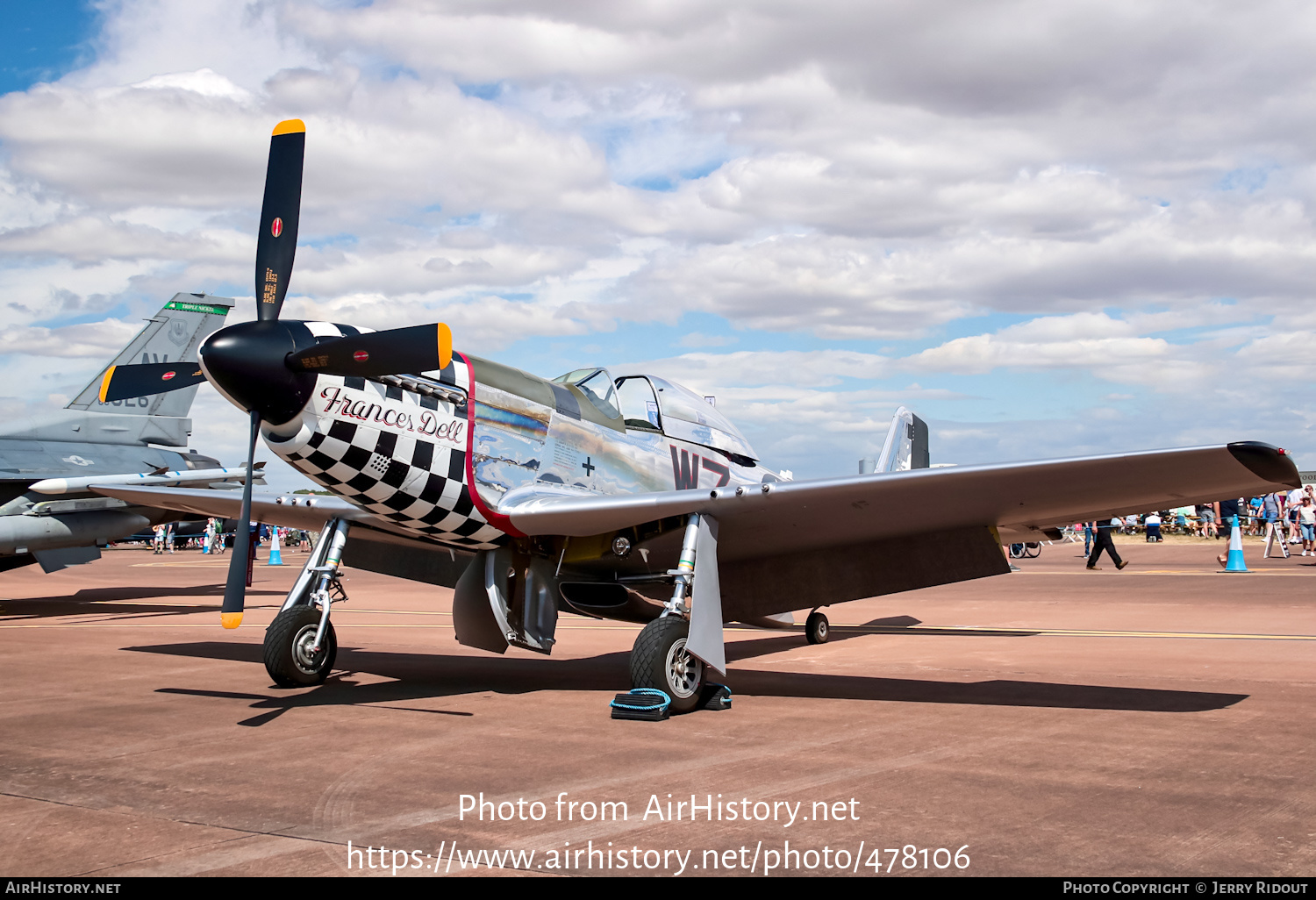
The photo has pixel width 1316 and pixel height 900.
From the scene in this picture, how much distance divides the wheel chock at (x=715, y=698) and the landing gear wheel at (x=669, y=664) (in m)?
0.10

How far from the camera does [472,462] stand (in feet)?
24.7

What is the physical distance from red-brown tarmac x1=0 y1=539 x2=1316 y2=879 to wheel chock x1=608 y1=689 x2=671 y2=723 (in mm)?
115

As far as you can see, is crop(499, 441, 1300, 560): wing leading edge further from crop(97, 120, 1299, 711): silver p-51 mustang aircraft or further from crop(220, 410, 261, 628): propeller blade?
crop(220, 410, 261, 628): propeller blade

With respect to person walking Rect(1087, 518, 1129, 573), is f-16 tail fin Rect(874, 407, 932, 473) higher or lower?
higher

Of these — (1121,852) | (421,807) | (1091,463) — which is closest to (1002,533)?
(1091,463)

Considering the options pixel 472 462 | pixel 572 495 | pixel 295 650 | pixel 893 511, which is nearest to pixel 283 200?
pixel 472 462

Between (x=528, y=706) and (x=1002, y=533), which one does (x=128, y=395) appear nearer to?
(x=528, y=706)

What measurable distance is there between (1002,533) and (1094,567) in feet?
60.2

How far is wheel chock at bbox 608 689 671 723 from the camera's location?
271 inches

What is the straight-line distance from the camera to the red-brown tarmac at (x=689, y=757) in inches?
149

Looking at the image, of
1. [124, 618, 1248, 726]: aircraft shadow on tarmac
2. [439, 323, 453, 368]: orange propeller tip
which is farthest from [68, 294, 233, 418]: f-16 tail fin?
[439, 323, 453, 368]: orange propeller tip

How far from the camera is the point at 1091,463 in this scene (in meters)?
6.57

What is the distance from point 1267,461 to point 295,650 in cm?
688

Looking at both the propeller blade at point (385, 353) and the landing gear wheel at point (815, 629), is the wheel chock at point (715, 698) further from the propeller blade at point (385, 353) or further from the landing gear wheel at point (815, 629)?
the landing gear wheel at point (815, 629)
